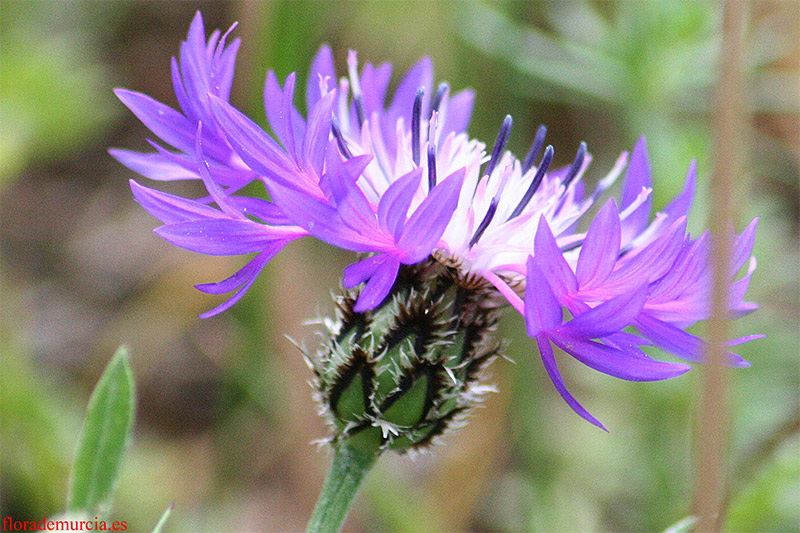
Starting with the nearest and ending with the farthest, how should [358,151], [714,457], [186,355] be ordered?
[714,457] < [358,151] < [186,355]

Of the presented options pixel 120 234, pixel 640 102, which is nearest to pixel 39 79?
pixel 120 234

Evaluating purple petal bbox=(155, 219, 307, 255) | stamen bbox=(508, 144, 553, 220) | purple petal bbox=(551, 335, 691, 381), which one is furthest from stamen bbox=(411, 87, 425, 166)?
purple petal bbox=(551, 335, 691, 381)

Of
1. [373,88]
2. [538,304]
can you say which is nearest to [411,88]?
[373,88]

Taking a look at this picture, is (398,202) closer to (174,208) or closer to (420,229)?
(420,229)

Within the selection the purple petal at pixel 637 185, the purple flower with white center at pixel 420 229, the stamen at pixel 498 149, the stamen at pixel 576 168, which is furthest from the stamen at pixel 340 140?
the purple petal at pixel 637 185

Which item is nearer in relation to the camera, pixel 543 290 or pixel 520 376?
pixel 543 290

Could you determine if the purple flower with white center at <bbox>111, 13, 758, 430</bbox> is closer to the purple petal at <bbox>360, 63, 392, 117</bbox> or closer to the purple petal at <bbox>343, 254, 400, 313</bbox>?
the purple petal at <bbox>343, 254, 400, 313</bbox>

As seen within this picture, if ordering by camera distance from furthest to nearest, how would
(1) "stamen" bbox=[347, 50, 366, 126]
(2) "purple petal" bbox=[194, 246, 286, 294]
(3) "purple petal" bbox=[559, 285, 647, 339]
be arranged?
(1) "stamen" bbox=[347, 50, 366, 126]
(2) "purple petal" bbox=[194, 246, 286, 294]
(3) "purple petal" bbox=[559, 285, 647, 339]

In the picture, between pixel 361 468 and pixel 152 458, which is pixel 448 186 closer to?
pixel 361 468
